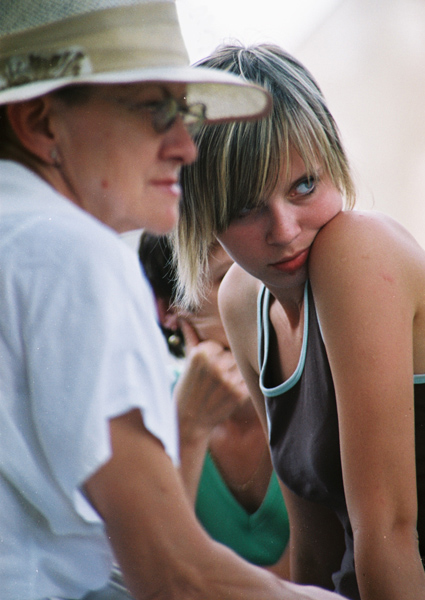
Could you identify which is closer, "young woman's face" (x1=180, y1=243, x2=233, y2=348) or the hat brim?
the hat brim

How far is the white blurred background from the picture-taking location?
0.70 meters

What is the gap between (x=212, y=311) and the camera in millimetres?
733

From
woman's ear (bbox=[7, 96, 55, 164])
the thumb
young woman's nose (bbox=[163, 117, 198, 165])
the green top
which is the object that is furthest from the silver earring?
the green top

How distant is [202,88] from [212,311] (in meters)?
0.25

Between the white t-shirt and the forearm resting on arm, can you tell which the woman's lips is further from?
the forearm resting on arm

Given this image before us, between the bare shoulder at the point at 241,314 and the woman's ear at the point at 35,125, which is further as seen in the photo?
the bare shoulder at the point at 241,314

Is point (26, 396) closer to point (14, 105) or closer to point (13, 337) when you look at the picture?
point (13, 337)

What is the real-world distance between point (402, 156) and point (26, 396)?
50cm

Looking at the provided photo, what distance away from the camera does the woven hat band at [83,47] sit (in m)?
0.60

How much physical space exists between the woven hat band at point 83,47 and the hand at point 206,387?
0.28 meters

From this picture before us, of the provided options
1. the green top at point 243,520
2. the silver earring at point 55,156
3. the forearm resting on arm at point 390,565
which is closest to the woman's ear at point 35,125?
the silver earring at point 55,156

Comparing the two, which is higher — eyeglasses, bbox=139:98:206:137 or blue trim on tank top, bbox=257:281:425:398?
eyeglasses, bbox=139:98:206:137

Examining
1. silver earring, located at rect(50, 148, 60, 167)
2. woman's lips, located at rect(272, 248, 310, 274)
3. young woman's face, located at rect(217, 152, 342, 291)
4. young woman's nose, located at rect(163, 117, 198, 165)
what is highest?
silver earring, located at rect(50, 148, 60, 167)

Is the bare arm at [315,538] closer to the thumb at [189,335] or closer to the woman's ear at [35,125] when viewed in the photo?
the thumb at [189,335]
